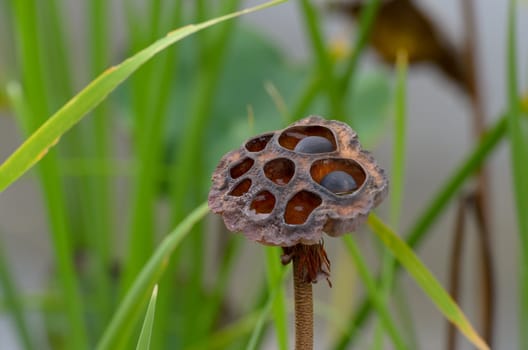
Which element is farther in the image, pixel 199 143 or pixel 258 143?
pixel 199 143

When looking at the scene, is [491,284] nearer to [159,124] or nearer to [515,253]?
[159,124]

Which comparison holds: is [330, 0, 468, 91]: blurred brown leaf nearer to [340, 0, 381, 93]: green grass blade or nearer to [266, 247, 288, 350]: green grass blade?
[340, 0, 381, 93]: green grass blade

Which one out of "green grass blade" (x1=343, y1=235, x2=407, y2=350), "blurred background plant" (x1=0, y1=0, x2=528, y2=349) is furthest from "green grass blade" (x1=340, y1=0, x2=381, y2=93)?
"green grass blade" (x1=343, y1=235, x2=407, y2=350)

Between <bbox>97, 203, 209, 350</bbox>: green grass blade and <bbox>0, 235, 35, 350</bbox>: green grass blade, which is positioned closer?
<bbox>97, 203, 209, 350</bbox>: green grass blade

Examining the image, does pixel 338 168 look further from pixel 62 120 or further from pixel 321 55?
pixel 321 55

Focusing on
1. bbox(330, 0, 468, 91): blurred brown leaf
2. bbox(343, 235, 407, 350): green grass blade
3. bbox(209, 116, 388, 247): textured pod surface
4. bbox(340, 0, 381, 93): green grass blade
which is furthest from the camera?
bbox(330, 0, 468, 91): blurred brown leaf

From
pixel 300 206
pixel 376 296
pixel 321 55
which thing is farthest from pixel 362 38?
pixel 300 206

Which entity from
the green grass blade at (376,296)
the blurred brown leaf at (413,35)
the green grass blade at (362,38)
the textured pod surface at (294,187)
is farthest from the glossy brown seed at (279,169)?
the blurred brown leaf at (413,35)

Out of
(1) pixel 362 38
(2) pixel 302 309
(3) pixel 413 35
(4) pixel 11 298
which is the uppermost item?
(3) pixel 413 35
